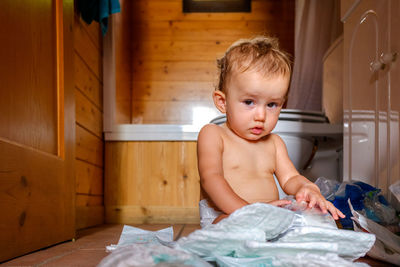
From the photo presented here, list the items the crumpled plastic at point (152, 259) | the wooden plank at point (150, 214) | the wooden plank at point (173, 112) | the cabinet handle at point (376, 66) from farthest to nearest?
1. the wooden plank at point (173, 112)
2. the wooden plank at point (150, 214)
3. the cabinet handle at point (376, 66)
4. the crumpled plastic at point (152, 259)

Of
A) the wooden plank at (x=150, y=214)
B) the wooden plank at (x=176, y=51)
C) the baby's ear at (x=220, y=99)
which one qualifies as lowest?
the wooden plank at (x=150, y=214)

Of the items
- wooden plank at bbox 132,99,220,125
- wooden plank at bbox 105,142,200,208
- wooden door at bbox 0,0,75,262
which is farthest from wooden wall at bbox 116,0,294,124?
wooden door at bbox 0,0,75,262

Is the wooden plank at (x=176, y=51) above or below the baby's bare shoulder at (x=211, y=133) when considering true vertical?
above

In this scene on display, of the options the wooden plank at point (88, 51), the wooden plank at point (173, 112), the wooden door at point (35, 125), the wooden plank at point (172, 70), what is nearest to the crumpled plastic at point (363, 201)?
the wooden door at point (35, 125)

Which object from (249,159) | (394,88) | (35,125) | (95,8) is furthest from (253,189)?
(95,8)

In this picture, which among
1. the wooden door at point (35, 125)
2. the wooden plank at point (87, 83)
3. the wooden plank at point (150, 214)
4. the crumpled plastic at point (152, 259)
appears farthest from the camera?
the wooden plank at point (150, 214)

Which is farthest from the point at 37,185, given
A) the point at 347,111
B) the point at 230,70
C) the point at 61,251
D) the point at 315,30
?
the point at 315,30

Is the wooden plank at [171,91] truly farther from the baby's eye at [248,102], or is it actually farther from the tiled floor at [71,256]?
the baby's eye at [248,102]

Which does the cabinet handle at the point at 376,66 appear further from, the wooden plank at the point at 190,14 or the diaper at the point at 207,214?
the wooden plank at the point at 190,14

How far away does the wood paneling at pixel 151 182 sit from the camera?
1911 mm

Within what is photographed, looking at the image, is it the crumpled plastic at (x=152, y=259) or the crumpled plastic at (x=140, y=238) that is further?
the crumpled plastic at (x=140, y=238)

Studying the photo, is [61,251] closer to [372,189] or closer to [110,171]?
[372,189]

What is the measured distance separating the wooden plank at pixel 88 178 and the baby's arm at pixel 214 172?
0.81m

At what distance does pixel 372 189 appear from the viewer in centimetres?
93
